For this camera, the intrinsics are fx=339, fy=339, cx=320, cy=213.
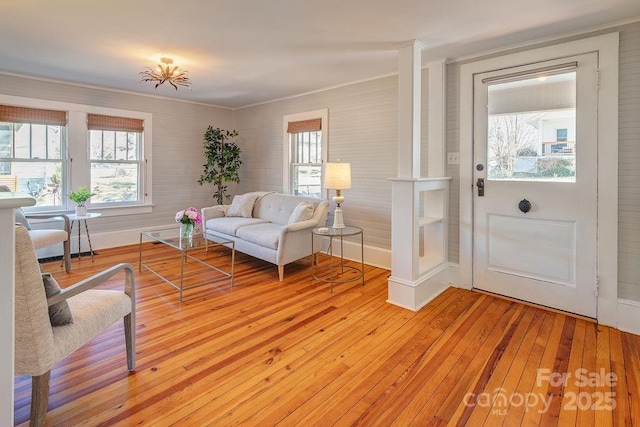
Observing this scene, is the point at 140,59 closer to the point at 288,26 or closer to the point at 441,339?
the point at 288,26

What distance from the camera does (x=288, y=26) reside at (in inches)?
106

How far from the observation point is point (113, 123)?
4863 mm

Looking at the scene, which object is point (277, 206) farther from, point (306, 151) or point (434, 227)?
point (434, 227)

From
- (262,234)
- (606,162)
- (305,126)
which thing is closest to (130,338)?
(262,234)

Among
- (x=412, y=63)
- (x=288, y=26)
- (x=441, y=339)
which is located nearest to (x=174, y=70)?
(x=288, y=26)

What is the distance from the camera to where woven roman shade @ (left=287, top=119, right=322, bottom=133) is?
476 cm

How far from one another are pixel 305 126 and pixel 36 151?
3.50 m

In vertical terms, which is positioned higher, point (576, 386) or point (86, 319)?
point (86, 319)

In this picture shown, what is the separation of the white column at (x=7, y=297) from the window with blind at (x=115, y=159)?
14.4 feet

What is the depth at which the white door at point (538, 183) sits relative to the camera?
8.92 ft

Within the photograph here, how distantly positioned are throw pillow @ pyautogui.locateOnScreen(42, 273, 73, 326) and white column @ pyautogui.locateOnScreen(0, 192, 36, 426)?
0.39m

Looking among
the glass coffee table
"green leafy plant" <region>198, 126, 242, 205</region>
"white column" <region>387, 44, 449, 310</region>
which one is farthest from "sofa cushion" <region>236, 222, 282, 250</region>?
"green leafy plant" <region>198, 126, 242, 205</region>

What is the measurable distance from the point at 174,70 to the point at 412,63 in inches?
98.9

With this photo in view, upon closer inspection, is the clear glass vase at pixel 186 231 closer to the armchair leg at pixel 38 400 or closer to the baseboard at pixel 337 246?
the baseboard at pixel 337 246
